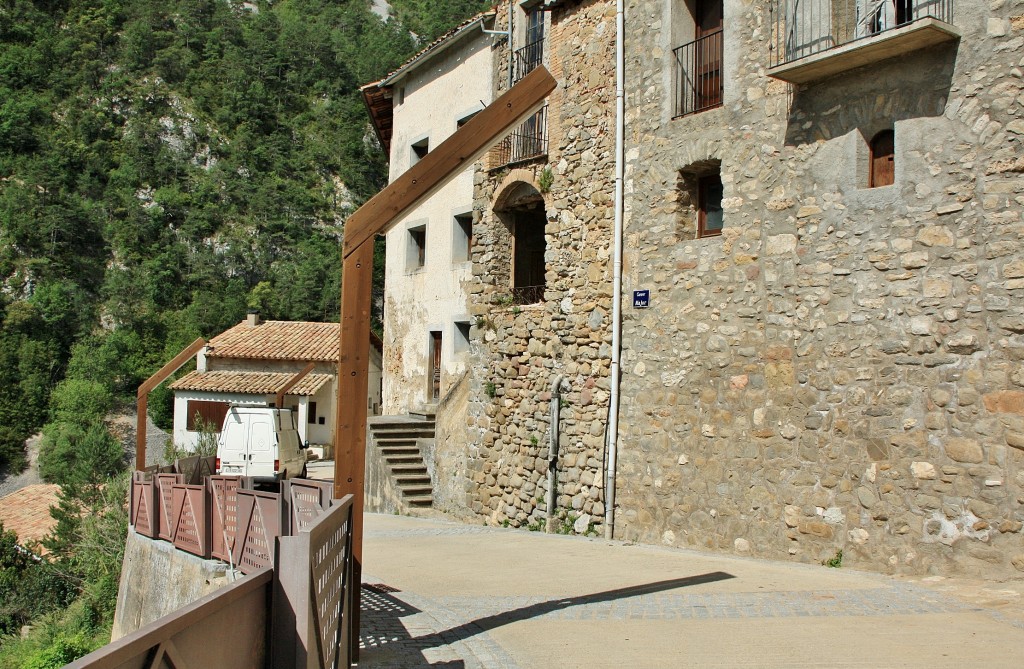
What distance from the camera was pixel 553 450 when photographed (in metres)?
12.3

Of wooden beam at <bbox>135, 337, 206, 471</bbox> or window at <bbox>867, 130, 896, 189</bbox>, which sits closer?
window at <bbox>867, 130, 896, 189</bbox>

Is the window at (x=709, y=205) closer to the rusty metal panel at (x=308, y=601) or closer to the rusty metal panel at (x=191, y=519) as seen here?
the rusty metal panel at (x=191, y=519)

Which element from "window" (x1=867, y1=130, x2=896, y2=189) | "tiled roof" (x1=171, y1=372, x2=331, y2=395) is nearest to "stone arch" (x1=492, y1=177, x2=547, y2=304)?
"window" (x1=867, y1=130, x2=896, y2=189)

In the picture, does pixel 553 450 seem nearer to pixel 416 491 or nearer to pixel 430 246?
pixel 416 491

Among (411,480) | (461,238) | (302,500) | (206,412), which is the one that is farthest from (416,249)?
(206,412)

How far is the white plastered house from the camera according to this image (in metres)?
31.0

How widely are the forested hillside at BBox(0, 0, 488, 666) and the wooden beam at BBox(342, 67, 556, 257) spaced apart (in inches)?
1313

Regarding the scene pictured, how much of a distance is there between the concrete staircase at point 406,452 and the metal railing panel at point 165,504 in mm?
5777

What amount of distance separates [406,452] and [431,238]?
510 cm

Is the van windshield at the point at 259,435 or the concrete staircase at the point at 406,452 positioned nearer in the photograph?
the concrete staircase at the point at 406,452

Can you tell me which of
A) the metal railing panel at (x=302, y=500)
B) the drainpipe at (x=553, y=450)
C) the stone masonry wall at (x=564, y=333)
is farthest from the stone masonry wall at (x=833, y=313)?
the metal railing panel at (x=302, y=500)

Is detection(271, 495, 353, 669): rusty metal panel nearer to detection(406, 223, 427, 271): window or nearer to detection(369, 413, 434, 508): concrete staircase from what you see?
detection(369, 413, 434, 508): concrete staircase

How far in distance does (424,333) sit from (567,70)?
824 centimetres

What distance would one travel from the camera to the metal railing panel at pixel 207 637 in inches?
91.7
